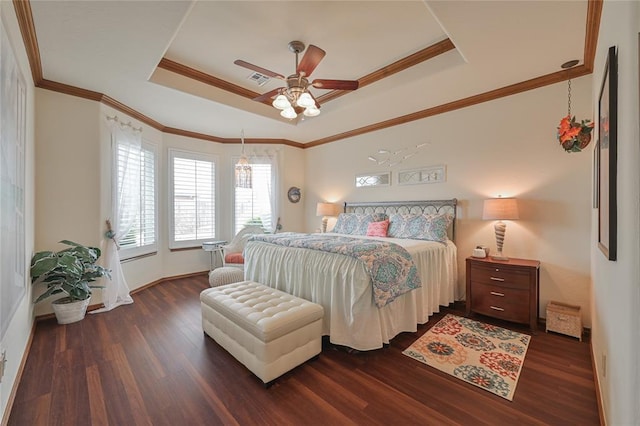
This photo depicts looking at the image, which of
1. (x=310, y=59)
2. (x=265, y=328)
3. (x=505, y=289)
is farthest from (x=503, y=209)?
(x=265, y=328)

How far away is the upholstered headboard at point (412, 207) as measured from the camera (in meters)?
3.71

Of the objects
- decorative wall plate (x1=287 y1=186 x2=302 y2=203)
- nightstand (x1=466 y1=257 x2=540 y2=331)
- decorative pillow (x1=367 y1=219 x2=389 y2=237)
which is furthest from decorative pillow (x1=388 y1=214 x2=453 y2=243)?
decorative wall plate (x1=287 y1=186 x2=302 y2=203)

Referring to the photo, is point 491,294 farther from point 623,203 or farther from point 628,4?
point 628,4

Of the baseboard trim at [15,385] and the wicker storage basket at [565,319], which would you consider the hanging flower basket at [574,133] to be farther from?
the baseboard trim at [15,385]

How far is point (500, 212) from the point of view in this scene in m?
3.01

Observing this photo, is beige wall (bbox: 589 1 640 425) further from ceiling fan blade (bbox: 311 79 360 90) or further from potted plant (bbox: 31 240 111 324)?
potted plant (bbox: 31 240 111 324)

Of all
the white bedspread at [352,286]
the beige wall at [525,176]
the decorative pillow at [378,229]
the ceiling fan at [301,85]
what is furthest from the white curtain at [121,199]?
the beige wall at [525,176]

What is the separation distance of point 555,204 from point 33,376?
5130 mm

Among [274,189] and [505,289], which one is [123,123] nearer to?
[274,189]

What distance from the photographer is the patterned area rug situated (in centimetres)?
205

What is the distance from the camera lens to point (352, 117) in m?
4.28

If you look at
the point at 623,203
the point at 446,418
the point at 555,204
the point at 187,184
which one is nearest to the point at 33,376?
the point at 446,418

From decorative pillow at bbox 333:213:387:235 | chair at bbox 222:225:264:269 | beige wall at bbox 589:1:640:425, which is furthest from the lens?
chair at bbox 222:225:264:269

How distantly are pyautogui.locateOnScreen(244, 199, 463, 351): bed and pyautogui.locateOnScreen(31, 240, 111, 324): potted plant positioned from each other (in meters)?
1.81
